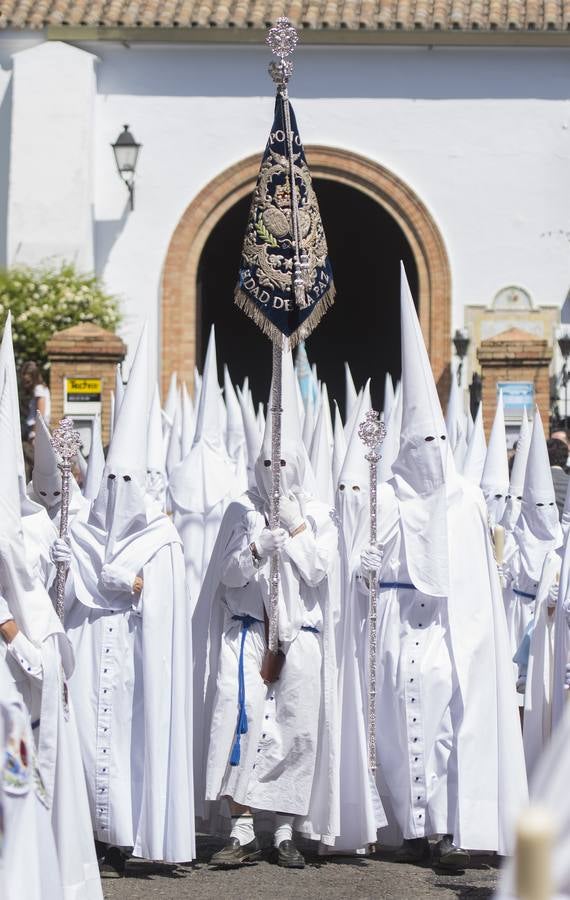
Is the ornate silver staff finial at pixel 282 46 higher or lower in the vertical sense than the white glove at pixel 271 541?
higher

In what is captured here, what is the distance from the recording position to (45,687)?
559 cm

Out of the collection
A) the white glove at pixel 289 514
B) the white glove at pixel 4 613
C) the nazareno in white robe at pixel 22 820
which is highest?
the white glove at pixel 289 514

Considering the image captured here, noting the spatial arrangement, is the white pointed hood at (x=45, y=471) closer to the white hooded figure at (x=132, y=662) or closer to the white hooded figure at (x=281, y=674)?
the white hooded figure at (x=132, y=662)

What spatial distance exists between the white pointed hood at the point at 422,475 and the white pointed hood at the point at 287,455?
471 millimetres

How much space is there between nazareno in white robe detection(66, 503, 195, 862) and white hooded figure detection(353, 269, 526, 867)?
2.91ft

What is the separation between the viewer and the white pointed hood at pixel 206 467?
39.7 feet

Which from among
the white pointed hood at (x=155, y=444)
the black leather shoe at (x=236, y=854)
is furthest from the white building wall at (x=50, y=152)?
the black leather shoe at (x=236, y=854)

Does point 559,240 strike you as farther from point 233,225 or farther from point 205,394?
point 205,394

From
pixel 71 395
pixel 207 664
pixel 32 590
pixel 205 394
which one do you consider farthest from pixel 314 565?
pixel 71 395

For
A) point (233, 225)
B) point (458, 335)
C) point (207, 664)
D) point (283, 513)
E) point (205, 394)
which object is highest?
point (233, 225)

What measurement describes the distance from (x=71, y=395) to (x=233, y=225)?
823cm

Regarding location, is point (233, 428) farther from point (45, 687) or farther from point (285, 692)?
point (45, 687)

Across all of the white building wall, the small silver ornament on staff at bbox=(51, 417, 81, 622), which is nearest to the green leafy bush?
the white building wall

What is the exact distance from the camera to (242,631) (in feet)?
24.2
